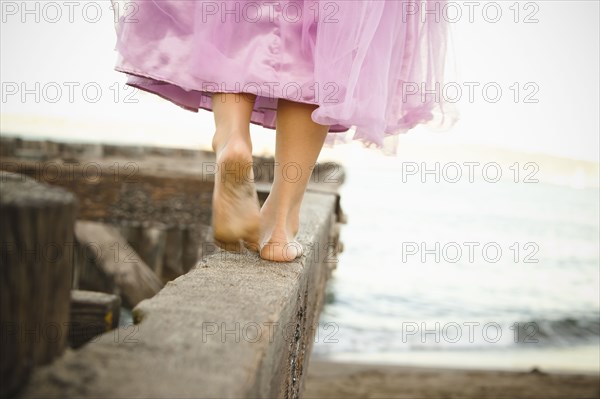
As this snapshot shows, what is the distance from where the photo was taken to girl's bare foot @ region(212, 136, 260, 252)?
150 cm

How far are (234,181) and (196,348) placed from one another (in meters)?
0.70

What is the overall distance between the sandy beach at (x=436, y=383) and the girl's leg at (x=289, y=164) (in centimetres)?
276

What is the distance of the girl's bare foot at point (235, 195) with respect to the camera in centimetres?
150

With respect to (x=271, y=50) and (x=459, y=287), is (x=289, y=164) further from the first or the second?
(x=459, y=287)

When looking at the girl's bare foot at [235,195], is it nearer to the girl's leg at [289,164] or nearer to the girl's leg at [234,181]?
the girl's leg at [234,181]

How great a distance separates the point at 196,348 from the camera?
2.86ft

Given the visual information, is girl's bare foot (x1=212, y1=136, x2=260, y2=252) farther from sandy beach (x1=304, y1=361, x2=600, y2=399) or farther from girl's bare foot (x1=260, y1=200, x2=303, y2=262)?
sandy beach (x1=304, y1=361, x2=600, y2=399)

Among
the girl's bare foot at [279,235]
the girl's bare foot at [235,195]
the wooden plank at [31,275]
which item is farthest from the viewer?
the girl's bare foot at [279,235]

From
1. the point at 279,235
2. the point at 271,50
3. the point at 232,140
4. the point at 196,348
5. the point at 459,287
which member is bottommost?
the point at 459,287

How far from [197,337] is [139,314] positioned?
0.15 metres

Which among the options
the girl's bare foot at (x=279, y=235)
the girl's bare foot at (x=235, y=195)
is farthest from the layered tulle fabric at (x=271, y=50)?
the girl's bare foot at (x=279, y=235)

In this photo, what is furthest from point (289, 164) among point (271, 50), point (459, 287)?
point (459, 287)

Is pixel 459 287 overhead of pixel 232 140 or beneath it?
beneath

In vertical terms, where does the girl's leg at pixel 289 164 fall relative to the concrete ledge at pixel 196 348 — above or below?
above
